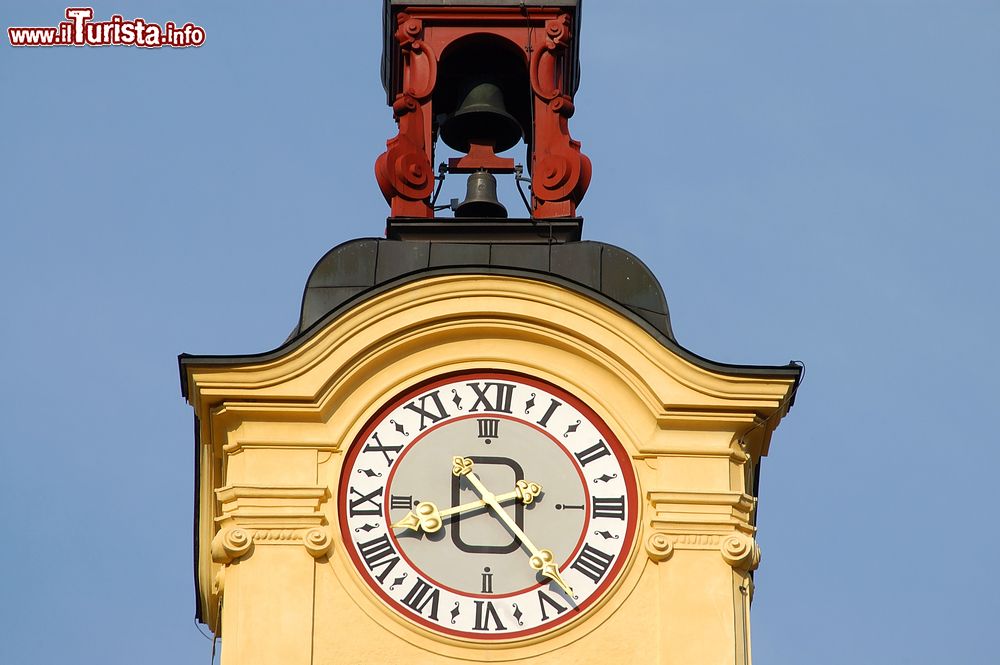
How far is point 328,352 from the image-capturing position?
74.0 feet

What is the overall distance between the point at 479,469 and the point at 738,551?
6.27 feet

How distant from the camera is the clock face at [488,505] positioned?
21.7 meters

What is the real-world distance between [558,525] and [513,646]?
3.34 ft

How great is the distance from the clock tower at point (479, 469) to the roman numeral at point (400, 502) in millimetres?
14

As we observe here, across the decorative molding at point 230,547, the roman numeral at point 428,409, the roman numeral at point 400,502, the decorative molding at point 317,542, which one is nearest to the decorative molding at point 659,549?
the roman numeral at point 400,502

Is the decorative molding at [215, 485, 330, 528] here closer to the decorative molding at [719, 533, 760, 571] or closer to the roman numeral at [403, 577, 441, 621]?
the roman numeral at [403, 577, 441, 621]

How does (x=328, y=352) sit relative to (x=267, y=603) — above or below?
above

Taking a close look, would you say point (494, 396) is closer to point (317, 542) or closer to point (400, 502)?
point (400, 502)

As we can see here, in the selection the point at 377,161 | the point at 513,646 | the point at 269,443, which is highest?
the point at 377,161

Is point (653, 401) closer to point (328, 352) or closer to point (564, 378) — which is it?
point (564, 378)

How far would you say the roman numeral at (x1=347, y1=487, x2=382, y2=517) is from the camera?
22.0 m

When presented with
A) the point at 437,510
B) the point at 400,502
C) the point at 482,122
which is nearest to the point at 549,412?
the point at 437,510

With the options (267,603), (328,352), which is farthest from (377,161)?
(267,603)

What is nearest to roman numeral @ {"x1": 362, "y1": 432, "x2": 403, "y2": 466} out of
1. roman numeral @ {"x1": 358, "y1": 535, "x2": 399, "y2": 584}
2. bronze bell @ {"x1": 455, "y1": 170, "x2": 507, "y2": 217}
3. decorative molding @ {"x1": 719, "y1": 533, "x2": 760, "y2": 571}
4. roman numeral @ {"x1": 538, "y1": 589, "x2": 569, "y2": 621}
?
roman numeral @ {"x1": 358, "y1": 535, "x2": 399, "y2": 584}
